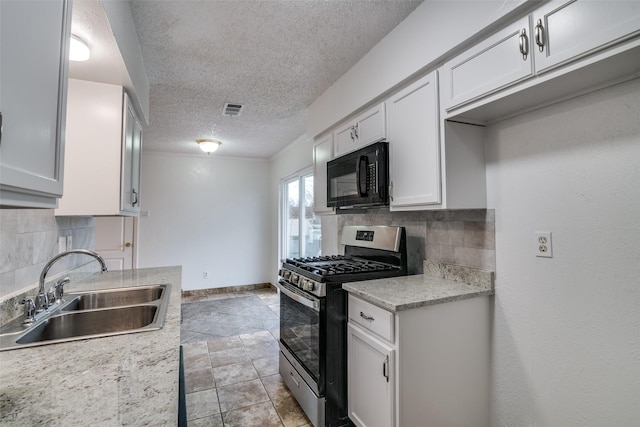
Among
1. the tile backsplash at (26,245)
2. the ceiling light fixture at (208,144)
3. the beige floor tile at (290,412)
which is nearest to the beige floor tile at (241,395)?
the beige floor tile at (290,412)

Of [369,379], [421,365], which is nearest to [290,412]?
[369,379]

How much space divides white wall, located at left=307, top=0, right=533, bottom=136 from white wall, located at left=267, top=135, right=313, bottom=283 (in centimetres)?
174

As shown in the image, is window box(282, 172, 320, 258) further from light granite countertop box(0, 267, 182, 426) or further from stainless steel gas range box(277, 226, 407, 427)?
light granite countertop box(0, 267, 182, 426)

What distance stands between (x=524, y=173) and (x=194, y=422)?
2.50m

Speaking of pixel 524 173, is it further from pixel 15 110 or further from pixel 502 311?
pixel 15 110

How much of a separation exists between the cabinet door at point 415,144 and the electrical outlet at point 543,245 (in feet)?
1.66

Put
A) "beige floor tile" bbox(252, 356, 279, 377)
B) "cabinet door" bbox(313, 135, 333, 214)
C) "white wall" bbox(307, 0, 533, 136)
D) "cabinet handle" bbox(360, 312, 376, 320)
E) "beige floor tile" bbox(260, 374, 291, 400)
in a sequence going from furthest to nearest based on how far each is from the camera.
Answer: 1. "cabinet door" bbox(313, 135, 333, 214)
2. "beige floor tile" bbox(252, 356, 279, 377)
3. "beige floor tile" bbox(260, 374, 291, 400)
4. "cabinet handle" bbox(360, 312, 376, 320)
5. "white wall" bbox(307, 0, 533, 136)

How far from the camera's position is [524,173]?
159 cm

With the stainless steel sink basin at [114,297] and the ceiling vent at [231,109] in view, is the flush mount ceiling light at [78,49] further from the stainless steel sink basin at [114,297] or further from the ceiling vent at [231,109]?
the ceiling vent at [231,109]

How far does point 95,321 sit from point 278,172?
4147 mm

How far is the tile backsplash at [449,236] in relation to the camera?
1775 millimetres

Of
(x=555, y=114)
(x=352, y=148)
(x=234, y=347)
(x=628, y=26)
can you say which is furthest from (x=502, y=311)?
(x=234, y=347)

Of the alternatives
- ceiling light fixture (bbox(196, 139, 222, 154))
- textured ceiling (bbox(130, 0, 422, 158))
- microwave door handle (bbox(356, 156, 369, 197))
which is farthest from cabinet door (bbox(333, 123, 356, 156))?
ceiling light fixture (bbox(196, 139, 222, 154))

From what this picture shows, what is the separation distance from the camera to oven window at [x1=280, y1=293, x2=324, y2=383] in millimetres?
1904
